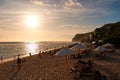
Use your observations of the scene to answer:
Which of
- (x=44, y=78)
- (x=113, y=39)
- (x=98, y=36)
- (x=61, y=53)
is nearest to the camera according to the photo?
(x=44, y=78)

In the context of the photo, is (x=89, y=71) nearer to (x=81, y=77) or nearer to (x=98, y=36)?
(x=81, y=77)

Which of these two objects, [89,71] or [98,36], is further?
[98,36]

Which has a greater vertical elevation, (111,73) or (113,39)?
(113,39)

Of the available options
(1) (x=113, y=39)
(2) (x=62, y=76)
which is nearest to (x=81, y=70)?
(2) (x=62, y=76)

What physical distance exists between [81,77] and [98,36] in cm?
8848

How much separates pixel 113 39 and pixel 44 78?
3991cm

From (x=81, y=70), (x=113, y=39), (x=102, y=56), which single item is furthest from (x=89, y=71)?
(x=113, y=39)

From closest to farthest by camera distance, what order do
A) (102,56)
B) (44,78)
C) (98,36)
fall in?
(44,78) < (102,56) < (98,36)

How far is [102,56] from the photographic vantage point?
30.2 meters

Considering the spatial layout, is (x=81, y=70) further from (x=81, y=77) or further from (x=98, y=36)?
(x=98, y=36)

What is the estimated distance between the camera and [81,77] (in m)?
16.9

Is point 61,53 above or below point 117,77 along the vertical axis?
above

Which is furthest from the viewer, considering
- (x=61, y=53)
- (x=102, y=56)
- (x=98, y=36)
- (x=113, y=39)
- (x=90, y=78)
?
(x=98, y=36)

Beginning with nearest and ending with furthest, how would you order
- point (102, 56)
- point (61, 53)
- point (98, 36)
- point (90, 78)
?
point (90, 78), point (61, 53), point (102, 56), point (98, 36)
